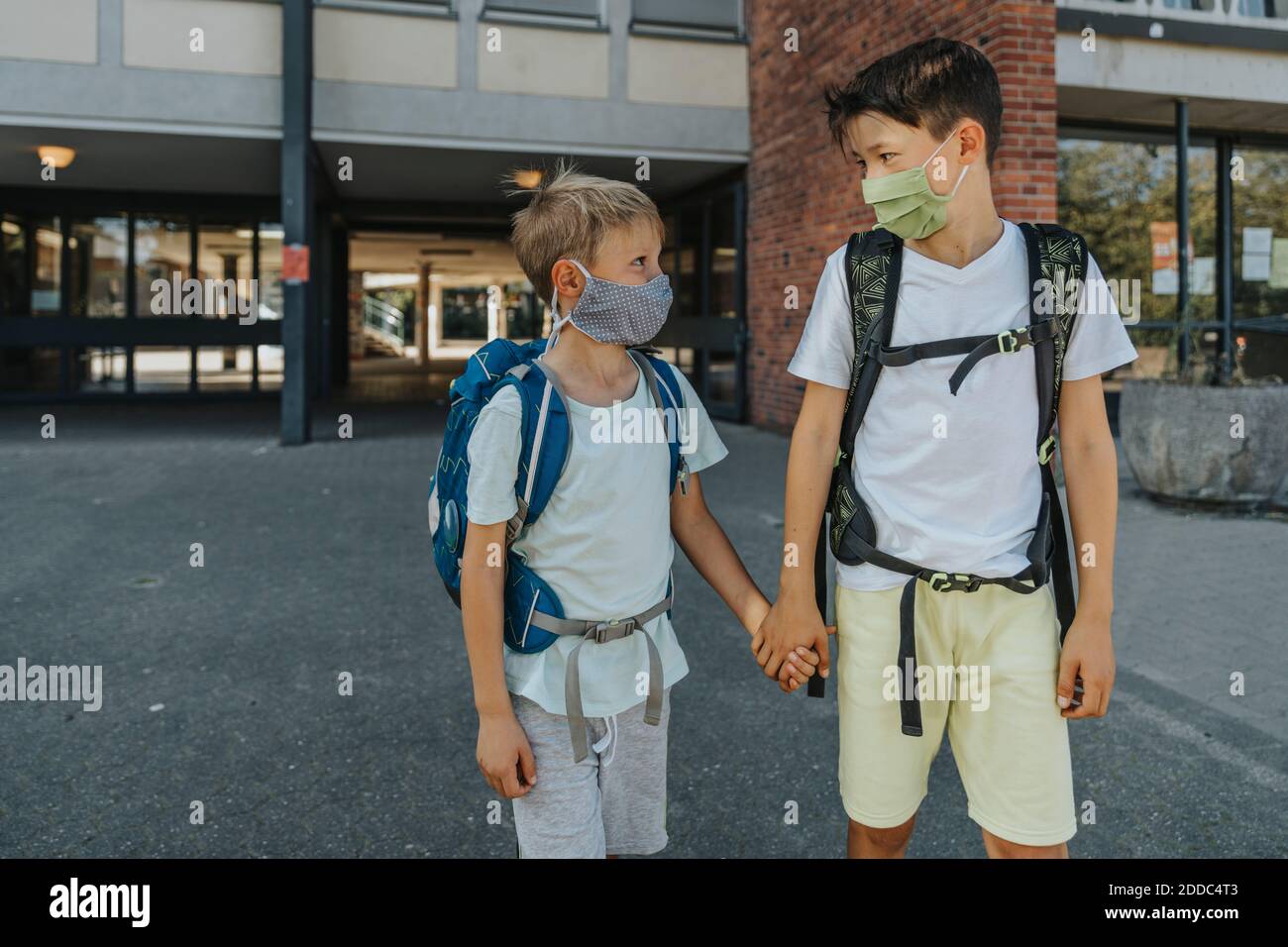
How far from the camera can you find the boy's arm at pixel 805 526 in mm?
2105

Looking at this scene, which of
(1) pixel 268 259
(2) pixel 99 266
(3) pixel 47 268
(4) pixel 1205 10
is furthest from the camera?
(1) pixel 268 259

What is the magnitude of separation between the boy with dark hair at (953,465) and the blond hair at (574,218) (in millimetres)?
421

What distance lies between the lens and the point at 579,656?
2.04 metres

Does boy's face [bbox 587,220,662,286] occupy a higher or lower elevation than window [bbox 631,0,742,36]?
lower

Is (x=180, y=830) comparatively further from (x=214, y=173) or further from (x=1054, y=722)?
(x=214, y=173)

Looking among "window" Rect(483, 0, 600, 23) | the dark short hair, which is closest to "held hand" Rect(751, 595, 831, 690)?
the dark short hair

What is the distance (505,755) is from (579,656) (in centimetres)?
23

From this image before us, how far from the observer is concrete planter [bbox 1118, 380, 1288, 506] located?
791 cm

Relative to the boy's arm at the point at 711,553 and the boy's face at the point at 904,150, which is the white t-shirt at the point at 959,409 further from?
the boy's arm at the point at 711,553

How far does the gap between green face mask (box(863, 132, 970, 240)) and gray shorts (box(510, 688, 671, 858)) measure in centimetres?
102

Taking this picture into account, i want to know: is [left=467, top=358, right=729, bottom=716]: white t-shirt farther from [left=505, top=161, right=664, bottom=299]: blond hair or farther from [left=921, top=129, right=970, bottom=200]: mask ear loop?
[left=921, top=129, right=970, bottom=200]: mask ear loop

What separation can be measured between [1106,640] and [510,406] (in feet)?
3.89

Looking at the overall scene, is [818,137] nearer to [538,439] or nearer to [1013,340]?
[1013,340]

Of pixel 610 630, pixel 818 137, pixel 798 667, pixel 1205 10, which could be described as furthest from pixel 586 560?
pixel 1205 10
